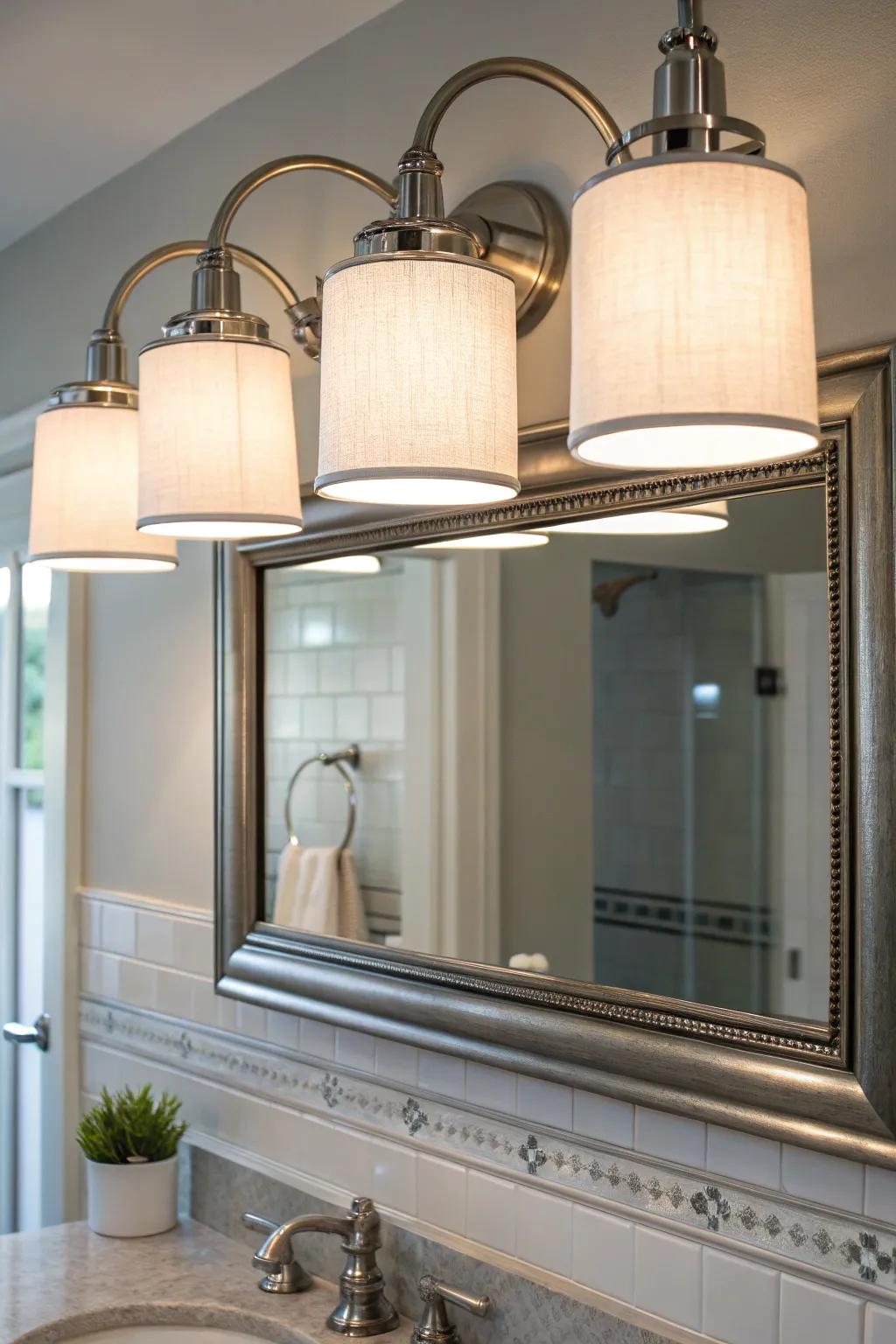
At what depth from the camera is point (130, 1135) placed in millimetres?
1913

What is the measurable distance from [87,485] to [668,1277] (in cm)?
105

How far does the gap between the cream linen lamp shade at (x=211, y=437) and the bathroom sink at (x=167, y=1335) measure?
958mm

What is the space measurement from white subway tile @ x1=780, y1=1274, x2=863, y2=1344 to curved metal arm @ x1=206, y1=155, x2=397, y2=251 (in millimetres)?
1093

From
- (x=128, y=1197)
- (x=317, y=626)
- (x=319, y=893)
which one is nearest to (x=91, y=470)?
(x=317, y=626)

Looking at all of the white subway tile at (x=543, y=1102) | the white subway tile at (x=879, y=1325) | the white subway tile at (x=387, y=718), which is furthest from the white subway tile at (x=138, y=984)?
the white subway tile at (x=879, y=1325)

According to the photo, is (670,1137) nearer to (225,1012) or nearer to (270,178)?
(225,1012)

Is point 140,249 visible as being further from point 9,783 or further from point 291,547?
point 9,783

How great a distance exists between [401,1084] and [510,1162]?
7.8 inches

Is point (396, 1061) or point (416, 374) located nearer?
point (416, 374)

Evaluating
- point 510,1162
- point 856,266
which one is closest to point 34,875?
point 510,1162

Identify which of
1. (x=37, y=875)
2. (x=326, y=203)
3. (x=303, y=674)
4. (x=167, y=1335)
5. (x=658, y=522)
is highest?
(x=326, y=203)

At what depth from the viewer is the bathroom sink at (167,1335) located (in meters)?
1.63

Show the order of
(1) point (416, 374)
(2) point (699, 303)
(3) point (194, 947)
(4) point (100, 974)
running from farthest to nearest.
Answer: (4) point (100, 974) < (3) point (194, 947) < (1) point (416, 374) < (2) point (699, 303)

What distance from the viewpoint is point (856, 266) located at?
1.17 meters
